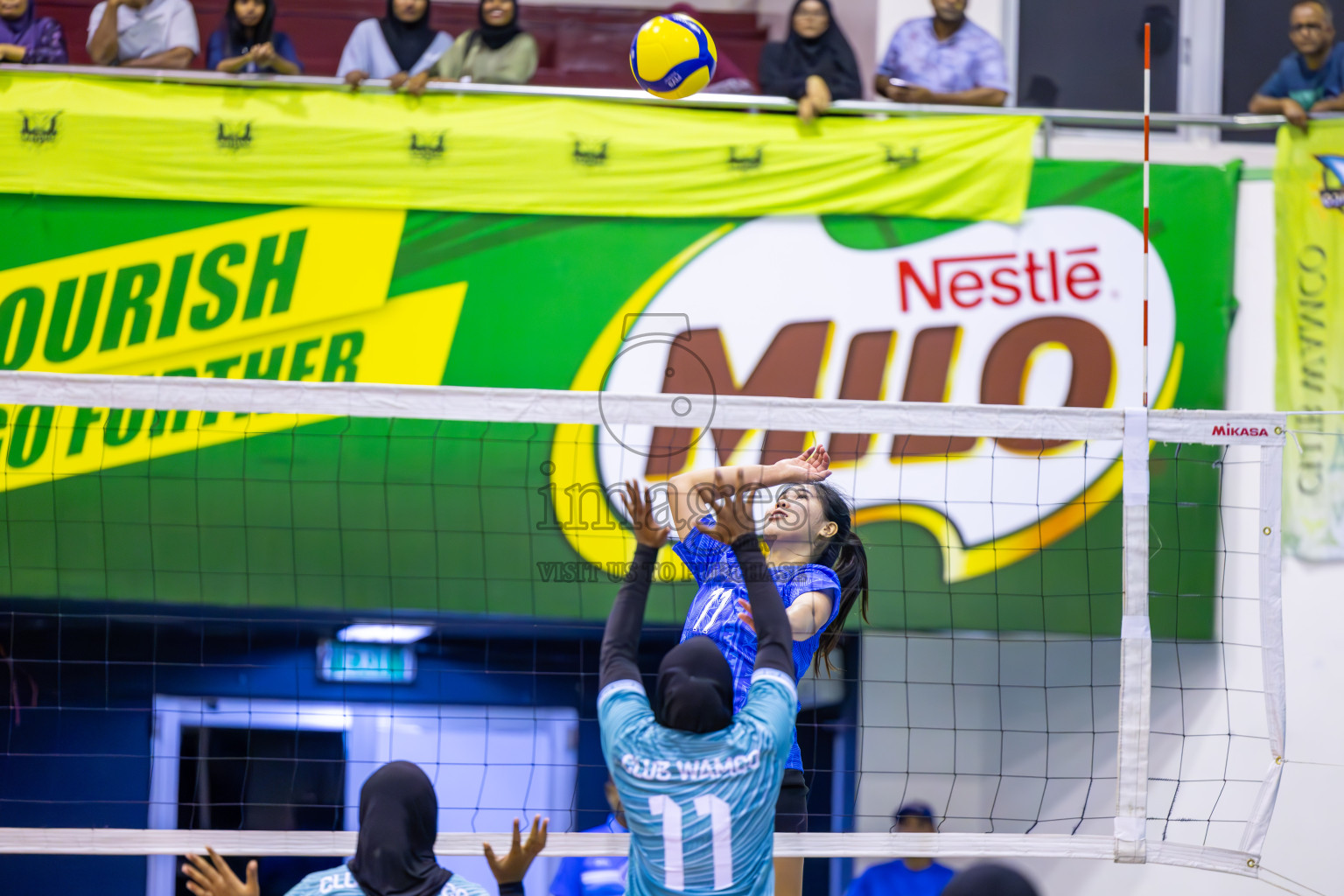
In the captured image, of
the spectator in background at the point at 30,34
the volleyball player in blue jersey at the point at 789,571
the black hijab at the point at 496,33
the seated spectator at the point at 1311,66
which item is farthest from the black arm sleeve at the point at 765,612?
the spectator in background at the point at 30,34

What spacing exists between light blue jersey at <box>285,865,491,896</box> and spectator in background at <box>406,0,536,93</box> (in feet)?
17.3

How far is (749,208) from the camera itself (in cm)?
661

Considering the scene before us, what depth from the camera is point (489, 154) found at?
6.50 m

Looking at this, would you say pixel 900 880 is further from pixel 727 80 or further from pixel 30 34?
pixel 30 34

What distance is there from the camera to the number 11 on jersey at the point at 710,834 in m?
2.73

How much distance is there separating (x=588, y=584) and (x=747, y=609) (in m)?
2.89

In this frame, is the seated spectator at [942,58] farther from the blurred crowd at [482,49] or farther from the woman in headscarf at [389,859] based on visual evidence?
the woman in headscarf at [389,859]

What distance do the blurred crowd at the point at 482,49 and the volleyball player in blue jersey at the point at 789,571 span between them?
3354 mm

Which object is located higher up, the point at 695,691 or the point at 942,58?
the point at 942,58

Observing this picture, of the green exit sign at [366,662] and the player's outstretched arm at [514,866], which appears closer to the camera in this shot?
the player's outstretched arm at [514,866]

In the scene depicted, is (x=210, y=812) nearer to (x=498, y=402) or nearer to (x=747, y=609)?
(x=498, y=402)

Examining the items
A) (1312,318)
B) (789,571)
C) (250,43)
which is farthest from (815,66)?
(789,571)

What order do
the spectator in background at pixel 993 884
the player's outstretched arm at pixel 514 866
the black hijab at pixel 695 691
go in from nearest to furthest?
1. the spectator in background at pixel 993 884
2. the black hijab at pixel 695 691
3. the player's outstretched arm at pixel 514 866

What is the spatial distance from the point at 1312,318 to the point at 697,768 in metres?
5.44
